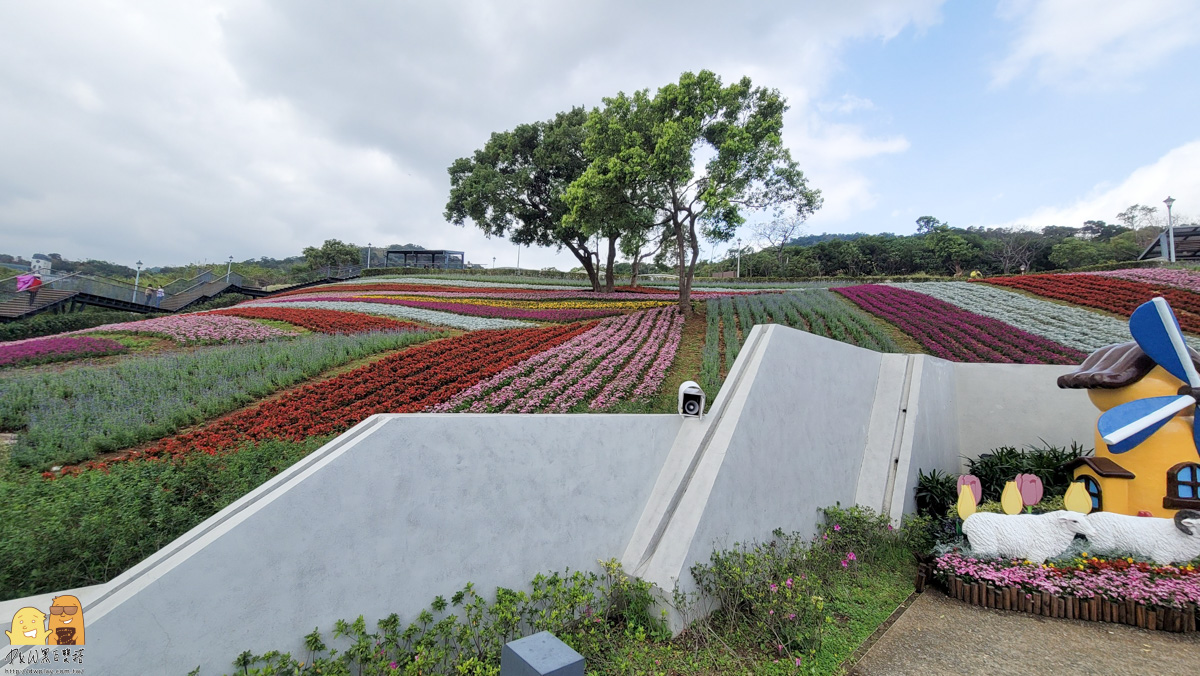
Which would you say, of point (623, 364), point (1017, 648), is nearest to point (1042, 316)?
point (623, 364)

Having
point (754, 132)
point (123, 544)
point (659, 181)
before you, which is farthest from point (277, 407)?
point (754, 132)

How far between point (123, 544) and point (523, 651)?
103 inches

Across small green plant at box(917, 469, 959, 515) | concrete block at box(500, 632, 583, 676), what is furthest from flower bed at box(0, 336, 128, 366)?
small green plant at box(917, 469, 959, 515)

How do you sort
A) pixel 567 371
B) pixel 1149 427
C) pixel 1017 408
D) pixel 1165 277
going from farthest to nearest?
pixel 1165 277 < pixel 567 371 < pixel 1017 408 < pixel 1149 427

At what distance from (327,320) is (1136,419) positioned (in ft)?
47.0

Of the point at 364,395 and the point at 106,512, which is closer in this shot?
the point at 106,512

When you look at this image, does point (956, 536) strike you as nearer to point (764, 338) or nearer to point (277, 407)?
point (764, 338)

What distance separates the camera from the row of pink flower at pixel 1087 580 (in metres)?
4.06

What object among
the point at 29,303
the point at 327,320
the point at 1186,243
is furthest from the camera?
the point at 1186,243

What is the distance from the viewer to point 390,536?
3121 mm

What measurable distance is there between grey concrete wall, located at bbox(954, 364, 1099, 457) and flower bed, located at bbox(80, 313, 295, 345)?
1321 centimetres

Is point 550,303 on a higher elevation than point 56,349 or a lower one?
higher

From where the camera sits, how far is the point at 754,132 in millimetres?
11766

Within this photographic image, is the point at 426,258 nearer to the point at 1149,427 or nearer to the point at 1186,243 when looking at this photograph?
the point at 1149,427
